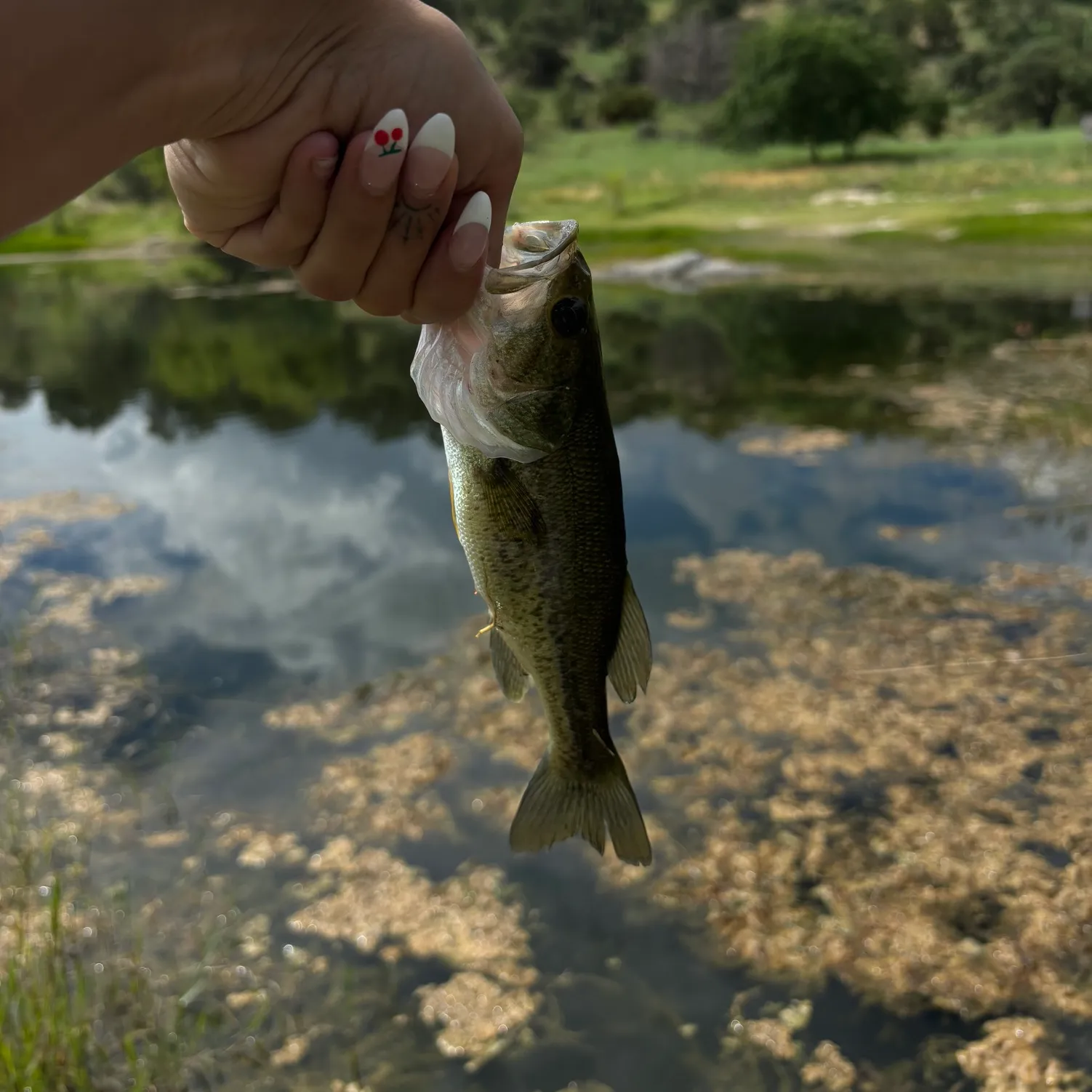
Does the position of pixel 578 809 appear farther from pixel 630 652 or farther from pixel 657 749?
pixel 657 749

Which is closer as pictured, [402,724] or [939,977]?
[939,977]

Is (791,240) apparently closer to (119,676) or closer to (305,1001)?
(119,676)

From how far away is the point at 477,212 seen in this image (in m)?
1.88

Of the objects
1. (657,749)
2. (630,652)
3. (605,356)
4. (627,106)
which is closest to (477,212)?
(630,652)

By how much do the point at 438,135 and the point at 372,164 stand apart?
0.13 meters

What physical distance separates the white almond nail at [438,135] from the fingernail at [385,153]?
0.09 ft

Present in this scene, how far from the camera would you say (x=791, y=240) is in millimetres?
33156

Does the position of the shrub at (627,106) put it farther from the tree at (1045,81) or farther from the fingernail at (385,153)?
the fingernail at (385,153)

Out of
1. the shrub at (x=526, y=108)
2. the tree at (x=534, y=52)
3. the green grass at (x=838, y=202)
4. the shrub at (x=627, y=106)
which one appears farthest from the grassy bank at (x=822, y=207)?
the tree at (x=534, y=52)

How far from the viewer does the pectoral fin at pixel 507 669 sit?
274 cm

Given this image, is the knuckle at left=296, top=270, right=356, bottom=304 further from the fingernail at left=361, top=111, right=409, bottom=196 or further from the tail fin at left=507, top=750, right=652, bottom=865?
the tail fin at left=507, top=750, right=652, bottom=865

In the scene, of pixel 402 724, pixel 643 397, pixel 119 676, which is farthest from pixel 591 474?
pixel 643 397

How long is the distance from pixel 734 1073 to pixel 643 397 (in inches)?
437

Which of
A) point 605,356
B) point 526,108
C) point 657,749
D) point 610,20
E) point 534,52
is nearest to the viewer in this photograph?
point 657,749
